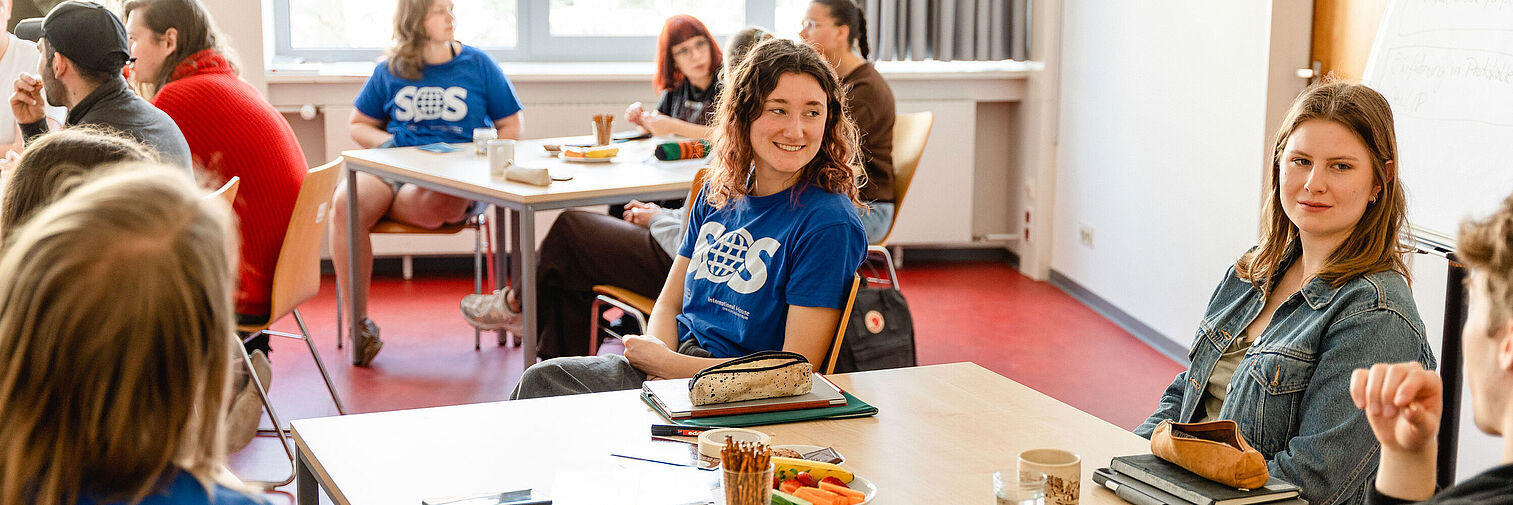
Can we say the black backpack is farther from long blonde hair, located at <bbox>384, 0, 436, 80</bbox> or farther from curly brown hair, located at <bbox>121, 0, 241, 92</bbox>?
long blonde hair, located at <bbox>384, 0, 436, 80</bbox>

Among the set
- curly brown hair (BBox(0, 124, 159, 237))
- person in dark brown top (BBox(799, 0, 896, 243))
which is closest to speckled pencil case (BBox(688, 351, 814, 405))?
curly brown hair (BBox(0, 124, 159, 237))

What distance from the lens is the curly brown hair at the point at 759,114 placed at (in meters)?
2.42

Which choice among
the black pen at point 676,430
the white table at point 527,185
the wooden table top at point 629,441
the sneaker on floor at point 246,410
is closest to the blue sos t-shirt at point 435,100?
the white table at point 527,185

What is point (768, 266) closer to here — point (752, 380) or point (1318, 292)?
point (752, 380)

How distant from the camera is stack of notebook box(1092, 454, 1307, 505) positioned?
1399 millimetres

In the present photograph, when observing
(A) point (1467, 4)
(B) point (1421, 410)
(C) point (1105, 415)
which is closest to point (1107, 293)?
(C) point (1105, 415)

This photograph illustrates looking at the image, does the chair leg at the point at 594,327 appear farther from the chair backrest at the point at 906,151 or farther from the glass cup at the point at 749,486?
the glass cup at the point at 749,486

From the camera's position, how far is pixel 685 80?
178 inches

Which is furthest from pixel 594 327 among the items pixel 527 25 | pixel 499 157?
pixel 527 25

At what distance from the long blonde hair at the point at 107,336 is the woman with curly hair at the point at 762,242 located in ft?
A: 4.25

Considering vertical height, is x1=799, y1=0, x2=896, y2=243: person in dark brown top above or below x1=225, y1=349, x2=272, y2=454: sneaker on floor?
above

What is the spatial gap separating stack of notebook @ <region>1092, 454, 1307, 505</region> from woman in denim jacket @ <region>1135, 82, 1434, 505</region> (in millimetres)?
192

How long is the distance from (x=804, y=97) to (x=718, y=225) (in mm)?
287

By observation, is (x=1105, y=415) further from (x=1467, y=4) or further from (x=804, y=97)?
(x=804, y=97)
